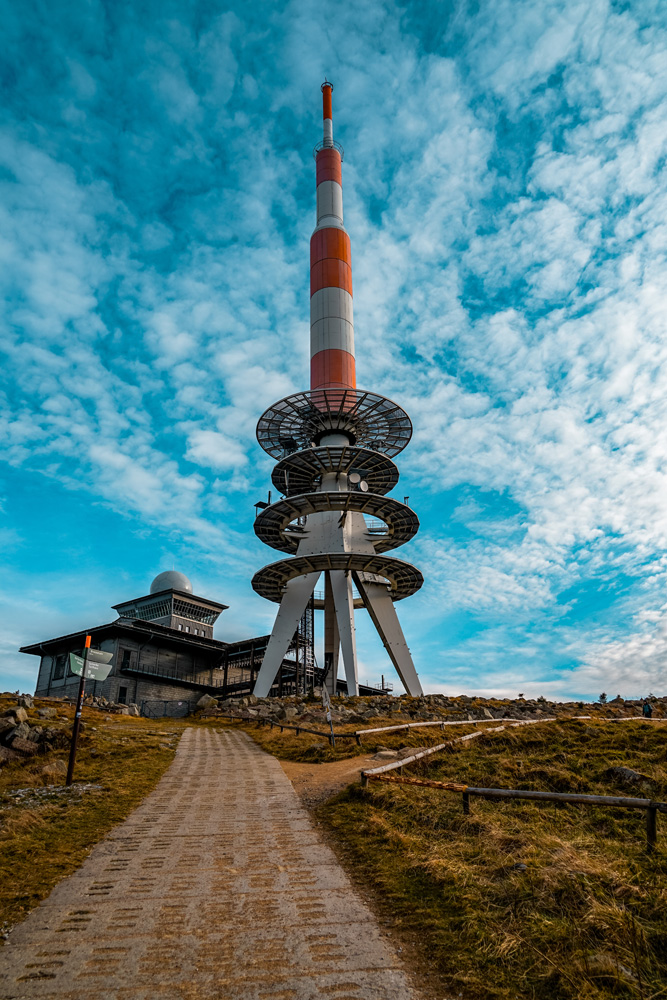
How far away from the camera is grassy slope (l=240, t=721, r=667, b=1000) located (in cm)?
609

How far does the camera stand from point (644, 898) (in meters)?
7.25

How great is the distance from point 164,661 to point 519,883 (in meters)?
51.0

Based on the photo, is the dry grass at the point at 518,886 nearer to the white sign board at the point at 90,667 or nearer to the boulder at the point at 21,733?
the white sign board at the point at 90,667

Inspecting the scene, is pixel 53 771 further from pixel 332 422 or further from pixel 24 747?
pixel 332 422

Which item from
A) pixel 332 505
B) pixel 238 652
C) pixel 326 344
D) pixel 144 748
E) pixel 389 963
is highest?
pixel 326 344

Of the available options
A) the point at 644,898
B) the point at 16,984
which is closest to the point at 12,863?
the point at 16,984

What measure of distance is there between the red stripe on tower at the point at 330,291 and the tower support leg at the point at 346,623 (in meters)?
13.7

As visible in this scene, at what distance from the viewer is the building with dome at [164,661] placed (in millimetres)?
50500

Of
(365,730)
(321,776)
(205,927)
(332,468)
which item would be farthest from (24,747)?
(332,468)

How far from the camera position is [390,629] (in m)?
45.2

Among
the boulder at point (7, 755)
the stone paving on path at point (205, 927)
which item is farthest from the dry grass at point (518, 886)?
the boulder at point (7, 755)

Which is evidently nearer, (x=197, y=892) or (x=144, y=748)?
(x=197, y=892)

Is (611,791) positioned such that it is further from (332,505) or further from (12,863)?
(332,505)

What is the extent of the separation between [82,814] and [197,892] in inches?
214
